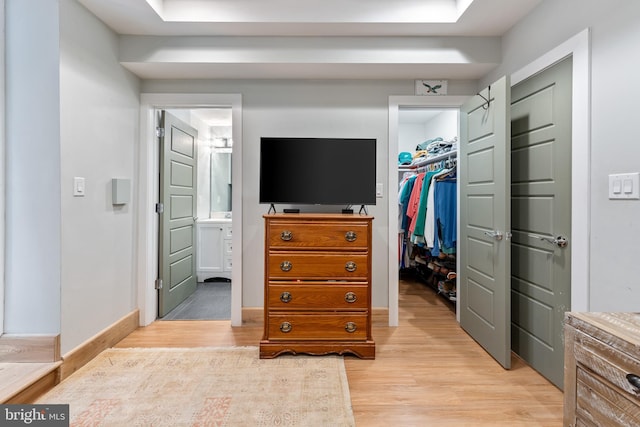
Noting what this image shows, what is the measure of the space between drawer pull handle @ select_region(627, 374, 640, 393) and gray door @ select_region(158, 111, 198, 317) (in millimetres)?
3124

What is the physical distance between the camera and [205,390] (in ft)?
5.99

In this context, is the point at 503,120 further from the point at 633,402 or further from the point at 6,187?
the point at 6,187

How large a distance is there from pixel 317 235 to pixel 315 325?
2.05ft

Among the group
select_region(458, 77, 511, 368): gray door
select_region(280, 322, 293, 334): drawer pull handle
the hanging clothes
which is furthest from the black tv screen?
the hanging clothes

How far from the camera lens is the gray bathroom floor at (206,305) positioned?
305 centimetres

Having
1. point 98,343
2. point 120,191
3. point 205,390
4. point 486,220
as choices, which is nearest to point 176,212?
point 120,191

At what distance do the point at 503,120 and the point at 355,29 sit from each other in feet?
4.05

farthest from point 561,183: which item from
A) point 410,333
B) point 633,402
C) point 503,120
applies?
point 410,333

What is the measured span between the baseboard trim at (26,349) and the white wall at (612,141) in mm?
3045

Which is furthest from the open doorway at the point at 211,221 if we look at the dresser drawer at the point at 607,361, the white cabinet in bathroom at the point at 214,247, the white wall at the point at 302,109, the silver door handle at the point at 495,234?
the dresser drawer at the point at 607,361

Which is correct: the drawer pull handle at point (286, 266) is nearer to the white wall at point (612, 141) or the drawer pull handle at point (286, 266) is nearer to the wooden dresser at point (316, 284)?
the wooden dresser at point (316, 284)

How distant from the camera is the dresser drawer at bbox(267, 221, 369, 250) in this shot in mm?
2211

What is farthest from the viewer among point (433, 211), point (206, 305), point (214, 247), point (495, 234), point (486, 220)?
point (214, 247)

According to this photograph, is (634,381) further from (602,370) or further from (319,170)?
(319,170)
